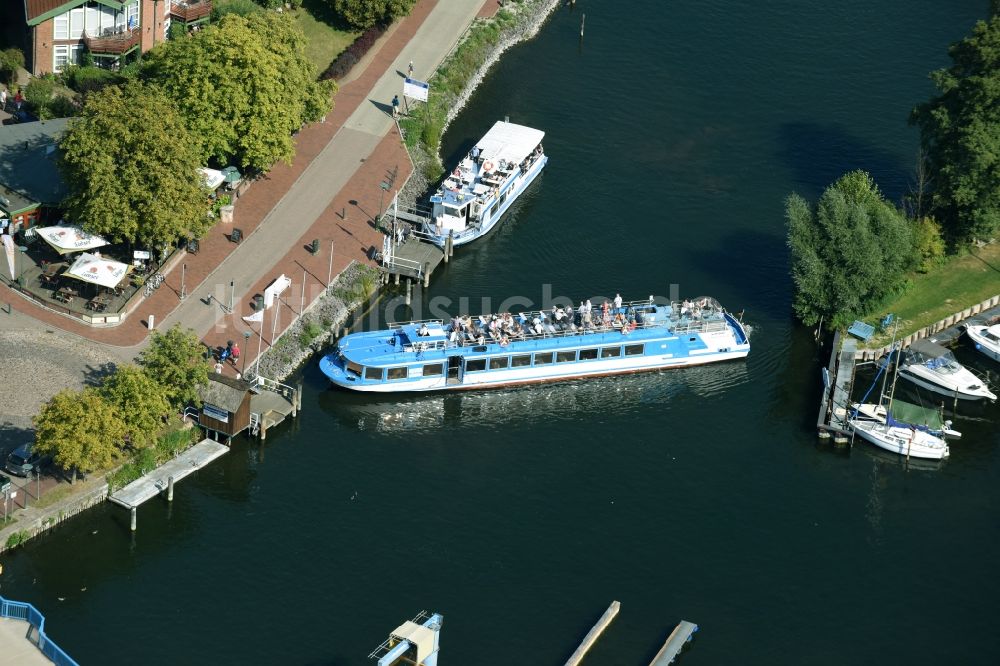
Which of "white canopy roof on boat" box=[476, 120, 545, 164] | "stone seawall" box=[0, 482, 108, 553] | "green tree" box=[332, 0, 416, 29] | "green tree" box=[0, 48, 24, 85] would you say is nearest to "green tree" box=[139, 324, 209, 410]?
"stone seawall" box=[0, 482, 108, 553]

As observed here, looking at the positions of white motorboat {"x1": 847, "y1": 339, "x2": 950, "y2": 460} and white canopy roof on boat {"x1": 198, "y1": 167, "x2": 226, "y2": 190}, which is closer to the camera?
white motorboat {"x1": 847, "y1": 339, "x2": 950, "y2": 460}

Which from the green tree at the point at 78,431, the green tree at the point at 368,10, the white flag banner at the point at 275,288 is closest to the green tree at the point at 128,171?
the white flag banner at the point at 275,288

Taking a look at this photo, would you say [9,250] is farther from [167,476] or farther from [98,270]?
[167,476]

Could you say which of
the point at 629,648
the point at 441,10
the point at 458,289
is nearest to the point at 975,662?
the point at 629,648

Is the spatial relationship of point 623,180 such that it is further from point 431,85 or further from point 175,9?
point 175,9

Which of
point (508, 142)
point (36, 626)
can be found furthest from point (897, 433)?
point (36, 626)

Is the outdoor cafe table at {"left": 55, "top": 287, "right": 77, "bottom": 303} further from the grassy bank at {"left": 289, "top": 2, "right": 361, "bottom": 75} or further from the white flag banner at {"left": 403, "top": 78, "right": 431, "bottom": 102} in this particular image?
the grassy bank at {"left": 289, "top": 2, "right": 361, "bottom": 75}

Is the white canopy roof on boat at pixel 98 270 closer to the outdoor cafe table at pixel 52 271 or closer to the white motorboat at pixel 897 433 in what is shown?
the outdoor cafe table at pixel 52 271
